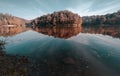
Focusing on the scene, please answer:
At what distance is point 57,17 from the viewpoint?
584 ft

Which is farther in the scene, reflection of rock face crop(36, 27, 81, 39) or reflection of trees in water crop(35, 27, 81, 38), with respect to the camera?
reflection of trees in water crop(35, 27, 81, 38)

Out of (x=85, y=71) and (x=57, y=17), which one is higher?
(x=57, y=17)

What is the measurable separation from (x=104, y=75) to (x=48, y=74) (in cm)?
561

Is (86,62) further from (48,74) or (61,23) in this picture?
(61,23)

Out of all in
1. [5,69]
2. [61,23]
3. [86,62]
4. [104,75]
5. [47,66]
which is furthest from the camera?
[61,23]

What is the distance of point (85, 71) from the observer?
1326cm

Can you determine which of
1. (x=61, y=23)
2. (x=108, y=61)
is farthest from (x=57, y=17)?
(x=108, y=61)

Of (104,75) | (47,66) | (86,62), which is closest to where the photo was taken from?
(104,75)

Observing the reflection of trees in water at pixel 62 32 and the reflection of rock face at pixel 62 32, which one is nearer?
the reflection of rock face at pixel 62 32

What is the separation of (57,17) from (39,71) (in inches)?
6613

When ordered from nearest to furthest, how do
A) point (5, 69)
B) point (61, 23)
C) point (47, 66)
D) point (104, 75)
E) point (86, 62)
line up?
point (104, 75), point (5, 69), point (47, 66), point (86, 62), point (61, 23)

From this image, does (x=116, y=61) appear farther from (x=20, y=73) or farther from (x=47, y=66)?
(x=20, y=73)

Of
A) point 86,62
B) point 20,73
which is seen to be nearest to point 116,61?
point 86,62

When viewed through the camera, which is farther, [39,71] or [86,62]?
[86,62]
